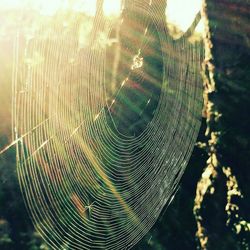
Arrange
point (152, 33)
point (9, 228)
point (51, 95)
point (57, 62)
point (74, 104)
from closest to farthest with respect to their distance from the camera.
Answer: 1. point (57, 62)
2. point (51, 95)
3. point (74, 104)
4. point (152, 33)
5. point (9, 228)

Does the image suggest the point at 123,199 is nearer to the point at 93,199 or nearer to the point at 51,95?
the point at 93,199

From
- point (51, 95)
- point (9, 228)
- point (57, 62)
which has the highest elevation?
point (57, 62)

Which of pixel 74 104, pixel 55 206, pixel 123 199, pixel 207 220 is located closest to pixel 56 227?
pixel 55 206

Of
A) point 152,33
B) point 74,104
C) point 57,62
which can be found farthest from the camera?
point 152,33

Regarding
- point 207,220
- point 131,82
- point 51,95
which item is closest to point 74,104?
point 51,95

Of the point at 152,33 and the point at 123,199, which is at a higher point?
the point at 152,33

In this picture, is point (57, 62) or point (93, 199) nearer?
point (57, 62)
